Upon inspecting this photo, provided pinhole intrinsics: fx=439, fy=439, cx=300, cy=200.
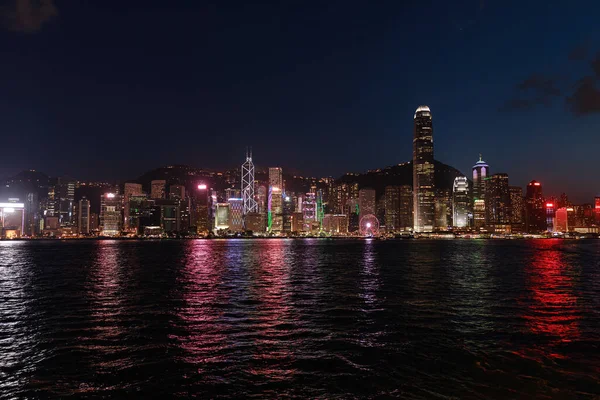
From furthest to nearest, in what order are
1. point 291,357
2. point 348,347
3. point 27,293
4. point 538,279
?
point 538,279, point 27,293, point 348,347, point 291,357

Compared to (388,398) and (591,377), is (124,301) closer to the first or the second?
(388,398)

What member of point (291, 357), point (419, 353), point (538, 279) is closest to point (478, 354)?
point (419, 353)

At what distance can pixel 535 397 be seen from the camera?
638 inches

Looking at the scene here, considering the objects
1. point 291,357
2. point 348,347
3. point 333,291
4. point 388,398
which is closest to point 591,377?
point 388,398

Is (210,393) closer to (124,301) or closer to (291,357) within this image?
(291,357)

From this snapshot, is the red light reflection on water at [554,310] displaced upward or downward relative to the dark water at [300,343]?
downward

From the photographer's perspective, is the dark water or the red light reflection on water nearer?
the dark water

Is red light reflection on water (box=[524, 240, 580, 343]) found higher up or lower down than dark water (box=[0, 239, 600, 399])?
lower down

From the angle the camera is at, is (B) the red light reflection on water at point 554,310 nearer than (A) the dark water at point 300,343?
No

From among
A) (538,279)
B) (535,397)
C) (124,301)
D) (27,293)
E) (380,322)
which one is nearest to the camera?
(535,397)

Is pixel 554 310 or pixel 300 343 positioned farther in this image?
pixel 554 310

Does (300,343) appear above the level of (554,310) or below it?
above

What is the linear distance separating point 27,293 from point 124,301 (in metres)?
14.0

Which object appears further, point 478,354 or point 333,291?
point 333,291
